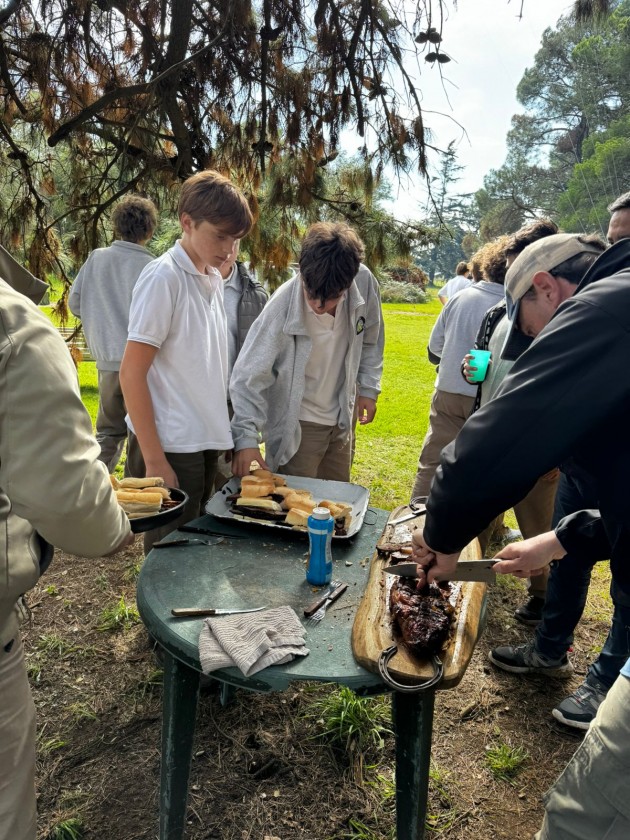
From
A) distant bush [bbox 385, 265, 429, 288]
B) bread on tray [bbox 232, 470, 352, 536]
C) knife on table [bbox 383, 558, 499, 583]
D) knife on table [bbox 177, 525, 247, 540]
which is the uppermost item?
distant bush [bbox 385, 265, 429, 288]

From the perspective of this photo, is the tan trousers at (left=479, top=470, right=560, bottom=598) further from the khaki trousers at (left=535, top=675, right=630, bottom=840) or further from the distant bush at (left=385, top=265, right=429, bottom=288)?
the distant bush at (left=385, top=265, right=429, bottom=288)

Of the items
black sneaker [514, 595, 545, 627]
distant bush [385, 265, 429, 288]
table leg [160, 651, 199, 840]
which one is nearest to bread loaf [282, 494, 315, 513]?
table leg [160, 651, 199, 840]

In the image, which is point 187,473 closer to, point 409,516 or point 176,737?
point 409,516

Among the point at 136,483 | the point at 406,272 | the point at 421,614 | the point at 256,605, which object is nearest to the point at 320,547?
the point at 256,605

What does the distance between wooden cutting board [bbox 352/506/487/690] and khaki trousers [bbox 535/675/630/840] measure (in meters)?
0.29

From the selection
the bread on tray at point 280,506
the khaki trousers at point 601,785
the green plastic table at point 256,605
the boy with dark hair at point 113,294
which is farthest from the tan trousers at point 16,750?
the boy with dark hair at point 113,294

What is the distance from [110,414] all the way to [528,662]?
10.7 ft

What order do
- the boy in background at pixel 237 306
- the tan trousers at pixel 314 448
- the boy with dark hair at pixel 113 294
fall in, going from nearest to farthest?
the tan trousers at pixel 314 448 < the boy in background at pixel 237 306 < the boy with dark hair at pixel 113 294

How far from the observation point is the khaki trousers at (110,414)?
4.16m

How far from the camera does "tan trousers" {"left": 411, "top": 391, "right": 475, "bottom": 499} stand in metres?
3.77

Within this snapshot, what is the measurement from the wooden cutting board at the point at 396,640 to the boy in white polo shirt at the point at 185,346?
93 cm

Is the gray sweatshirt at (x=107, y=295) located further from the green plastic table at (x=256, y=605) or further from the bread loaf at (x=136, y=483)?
the green plastic table at (x=256, y=605)

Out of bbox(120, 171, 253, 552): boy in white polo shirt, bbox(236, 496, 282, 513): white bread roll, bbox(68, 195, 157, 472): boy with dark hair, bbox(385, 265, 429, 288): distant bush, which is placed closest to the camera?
bbox(236, 496, 282, 513): white bread roll

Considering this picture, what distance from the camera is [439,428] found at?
392cm
